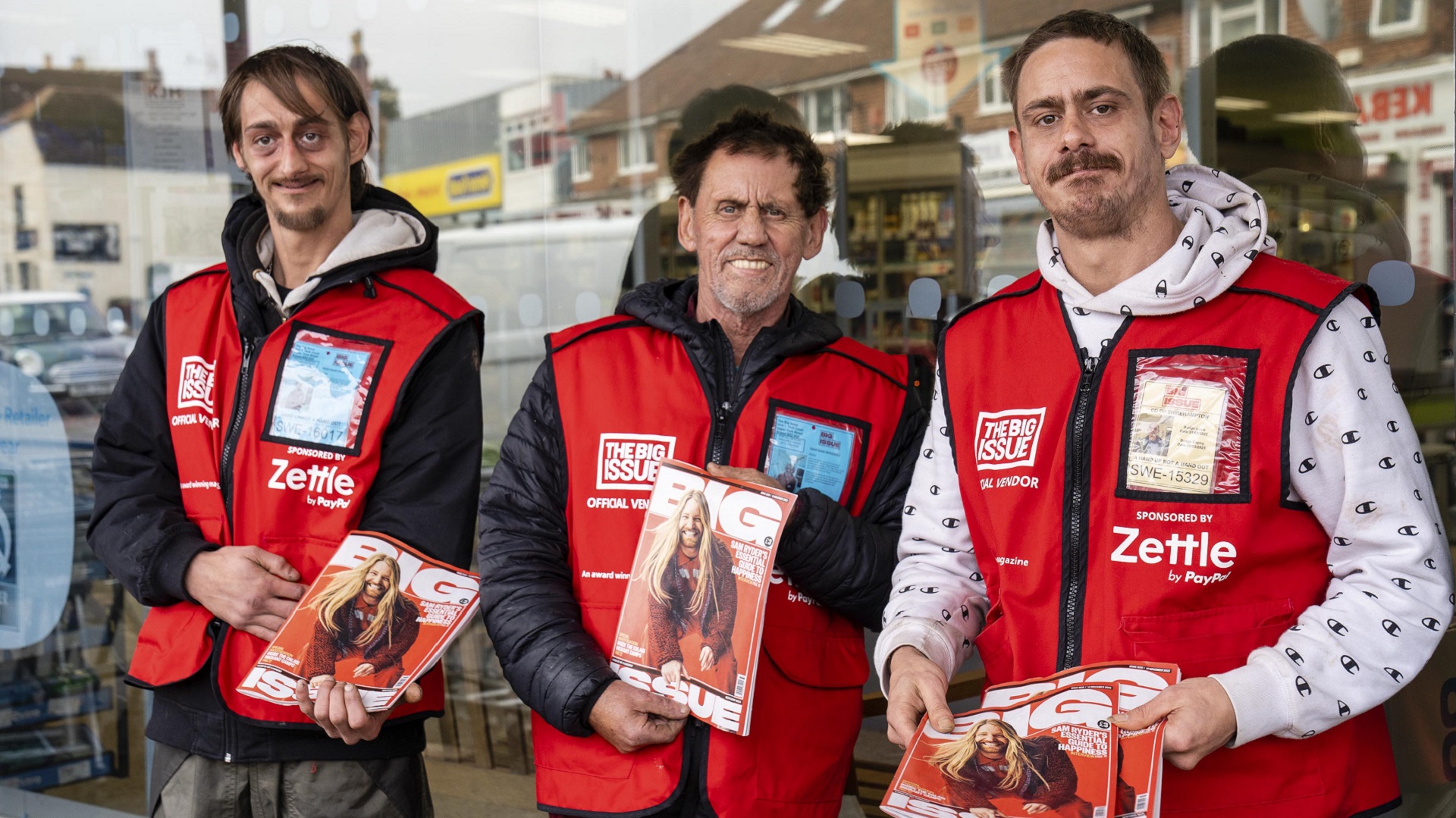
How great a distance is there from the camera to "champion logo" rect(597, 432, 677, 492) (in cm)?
214

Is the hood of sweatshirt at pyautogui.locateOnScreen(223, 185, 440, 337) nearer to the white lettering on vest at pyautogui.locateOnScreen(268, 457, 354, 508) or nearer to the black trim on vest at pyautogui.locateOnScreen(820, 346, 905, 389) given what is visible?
the white lettering on vest at pyautogui.locateOnScreen(268, 457, 354, 508)

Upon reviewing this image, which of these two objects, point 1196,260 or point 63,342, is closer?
point 1196,260

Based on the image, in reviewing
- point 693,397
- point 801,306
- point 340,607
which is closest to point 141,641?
point 340,607

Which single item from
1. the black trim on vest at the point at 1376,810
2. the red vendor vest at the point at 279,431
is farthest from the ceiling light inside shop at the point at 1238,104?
the red vendor vest at the point at 279,431

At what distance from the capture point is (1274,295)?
1.76 meters

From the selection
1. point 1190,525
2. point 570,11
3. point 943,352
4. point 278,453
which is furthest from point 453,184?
point 1190,525

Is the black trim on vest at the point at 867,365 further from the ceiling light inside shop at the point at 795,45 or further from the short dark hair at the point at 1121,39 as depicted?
the ceiling light inside shop at the point at 795,45

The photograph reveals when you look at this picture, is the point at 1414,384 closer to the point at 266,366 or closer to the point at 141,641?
the point at 266,366

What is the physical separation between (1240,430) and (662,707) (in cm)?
91

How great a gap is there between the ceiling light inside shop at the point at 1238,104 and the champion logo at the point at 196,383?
8.29 ft

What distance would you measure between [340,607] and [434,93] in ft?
10.7

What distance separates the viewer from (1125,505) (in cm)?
177

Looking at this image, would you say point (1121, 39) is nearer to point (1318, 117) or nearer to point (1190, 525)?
point (1190, 525)

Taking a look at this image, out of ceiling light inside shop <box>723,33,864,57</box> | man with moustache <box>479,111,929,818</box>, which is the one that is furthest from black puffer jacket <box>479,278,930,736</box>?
ceiling light inside shop <box>723,33,864,57</box>
